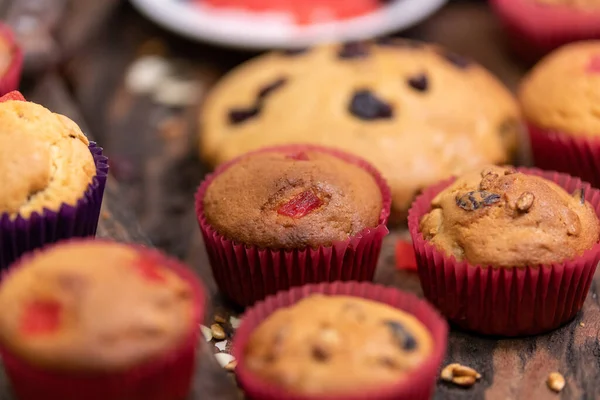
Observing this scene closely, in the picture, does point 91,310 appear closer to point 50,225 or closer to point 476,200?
point 50,225

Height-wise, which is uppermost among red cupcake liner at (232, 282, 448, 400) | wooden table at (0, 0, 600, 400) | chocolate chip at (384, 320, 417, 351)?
chocolate chip at (384, 320, 417, 351)

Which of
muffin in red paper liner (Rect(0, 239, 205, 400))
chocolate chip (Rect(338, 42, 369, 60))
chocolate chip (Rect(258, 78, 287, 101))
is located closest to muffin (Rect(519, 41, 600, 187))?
chocolate chip (Rect(338, 42, 369, 60))

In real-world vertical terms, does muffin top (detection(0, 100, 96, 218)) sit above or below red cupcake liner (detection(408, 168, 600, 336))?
above

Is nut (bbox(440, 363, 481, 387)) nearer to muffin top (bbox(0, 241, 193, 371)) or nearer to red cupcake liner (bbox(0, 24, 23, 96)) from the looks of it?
muffin top (bbox(0, 241, 193, 371))

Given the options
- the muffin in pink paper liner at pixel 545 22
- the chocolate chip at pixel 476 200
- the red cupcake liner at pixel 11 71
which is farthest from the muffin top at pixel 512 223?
the muffin in pink paper liner at pixel 545 22

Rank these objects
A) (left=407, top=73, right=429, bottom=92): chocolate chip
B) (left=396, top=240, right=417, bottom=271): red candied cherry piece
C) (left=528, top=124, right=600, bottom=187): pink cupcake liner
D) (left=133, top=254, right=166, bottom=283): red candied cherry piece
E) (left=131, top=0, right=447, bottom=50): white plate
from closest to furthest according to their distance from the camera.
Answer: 1. (left=133, top=254, right=166, bottom=283): red candied cherry piece
2. (left=396, top=240, right=417, bottom=271): red candied cherry piece
3. (left=528, top=124, right=600, bottom=187): pink cupcake liner
4. (left=407, top=73, right=429, bottom=92): chocolate chip
5. (left=131, top=0, right=447, bottom=50): white plate

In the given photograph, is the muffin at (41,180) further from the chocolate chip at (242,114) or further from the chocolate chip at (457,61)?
the chocolate chip at (457,61)

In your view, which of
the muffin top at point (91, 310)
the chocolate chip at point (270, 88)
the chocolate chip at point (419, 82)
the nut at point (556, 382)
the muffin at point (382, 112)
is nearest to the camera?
the muffin top at point (91, 310)

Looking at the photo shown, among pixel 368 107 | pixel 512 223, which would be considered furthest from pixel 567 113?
pixel 512 223
